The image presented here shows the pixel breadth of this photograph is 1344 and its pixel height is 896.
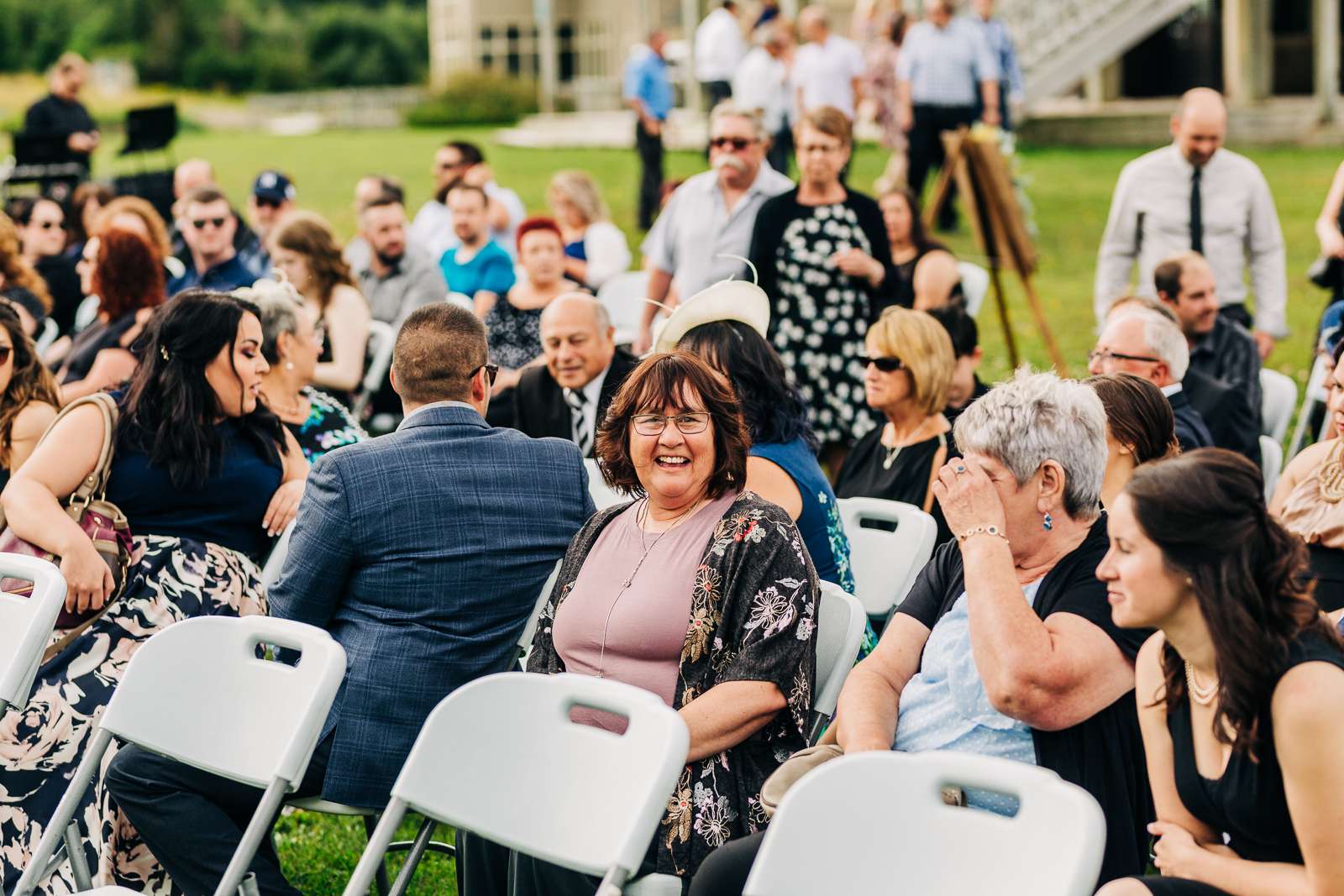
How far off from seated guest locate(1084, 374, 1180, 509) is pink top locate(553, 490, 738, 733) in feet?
3.06

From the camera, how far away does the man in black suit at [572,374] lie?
496cm

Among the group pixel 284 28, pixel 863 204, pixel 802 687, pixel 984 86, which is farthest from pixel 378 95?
pixel 802 687

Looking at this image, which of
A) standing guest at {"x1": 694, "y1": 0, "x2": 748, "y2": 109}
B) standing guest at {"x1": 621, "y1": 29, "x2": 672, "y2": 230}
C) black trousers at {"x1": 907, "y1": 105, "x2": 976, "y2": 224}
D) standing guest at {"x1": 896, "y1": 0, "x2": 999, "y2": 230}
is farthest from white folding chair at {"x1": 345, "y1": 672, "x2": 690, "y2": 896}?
standing guest at {"x1": 694, "y1": 0, "x2": 748, "y2": 109}

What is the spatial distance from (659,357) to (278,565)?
1.38m

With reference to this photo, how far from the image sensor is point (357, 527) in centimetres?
297

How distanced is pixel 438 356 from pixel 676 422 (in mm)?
619

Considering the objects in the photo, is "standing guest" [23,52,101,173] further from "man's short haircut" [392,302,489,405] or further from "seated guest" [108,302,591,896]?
"seated guest" [108,302,591,896]

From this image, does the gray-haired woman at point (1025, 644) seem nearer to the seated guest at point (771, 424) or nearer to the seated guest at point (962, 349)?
the seated guest at point (771, 424)

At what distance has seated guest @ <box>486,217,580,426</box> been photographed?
6.24 m

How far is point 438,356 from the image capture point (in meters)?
3.14

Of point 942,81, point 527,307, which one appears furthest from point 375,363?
point 942,81

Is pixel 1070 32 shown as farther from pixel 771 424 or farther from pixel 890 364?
pixel 771 424

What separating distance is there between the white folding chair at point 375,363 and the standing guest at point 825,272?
1.89 m

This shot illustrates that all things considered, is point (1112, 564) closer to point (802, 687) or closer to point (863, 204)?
point (802, 687)
